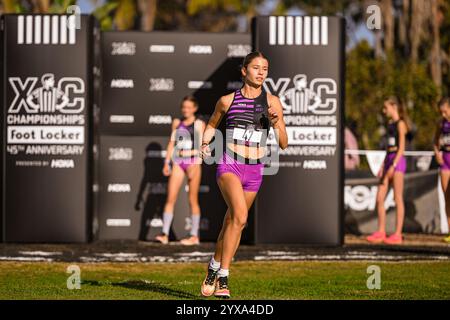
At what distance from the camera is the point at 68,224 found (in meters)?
17.5

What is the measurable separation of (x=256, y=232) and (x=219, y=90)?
248 centimetres

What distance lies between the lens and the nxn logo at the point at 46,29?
17.4 metres

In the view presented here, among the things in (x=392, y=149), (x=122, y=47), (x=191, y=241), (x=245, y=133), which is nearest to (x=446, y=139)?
(x=392, y=149)

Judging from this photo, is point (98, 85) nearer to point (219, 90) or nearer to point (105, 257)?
point (219, 90)

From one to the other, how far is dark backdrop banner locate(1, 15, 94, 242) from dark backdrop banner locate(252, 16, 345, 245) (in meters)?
2.70

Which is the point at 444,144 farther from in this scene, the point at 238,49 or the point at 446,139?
the point at 238,49

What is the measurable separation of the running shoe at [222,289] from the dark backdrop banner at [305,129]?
638 cm

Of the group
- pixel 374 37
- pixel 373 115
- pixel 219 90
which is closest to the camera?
pixel 219 90

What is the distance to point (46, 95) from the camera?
1744cm

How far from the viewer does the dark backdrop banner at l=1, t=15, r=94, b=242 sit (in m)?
17.4

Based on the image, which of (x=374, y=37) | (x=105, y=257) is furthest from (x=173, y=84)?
(x=374, y=37)

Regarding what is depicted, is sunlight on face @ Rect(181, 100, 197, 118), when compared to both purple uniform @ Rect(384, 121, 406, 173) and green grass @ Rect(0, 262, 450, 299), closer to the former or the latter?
purple uniform @ Rect(384, 121, 406, 173)

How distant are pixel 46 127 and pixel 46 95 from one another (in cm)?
48

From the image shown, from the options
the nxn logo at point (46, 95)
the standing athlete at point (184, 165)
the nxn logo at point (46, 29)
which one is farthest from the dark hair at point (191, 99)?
the nxn logo at point (46, 29)
